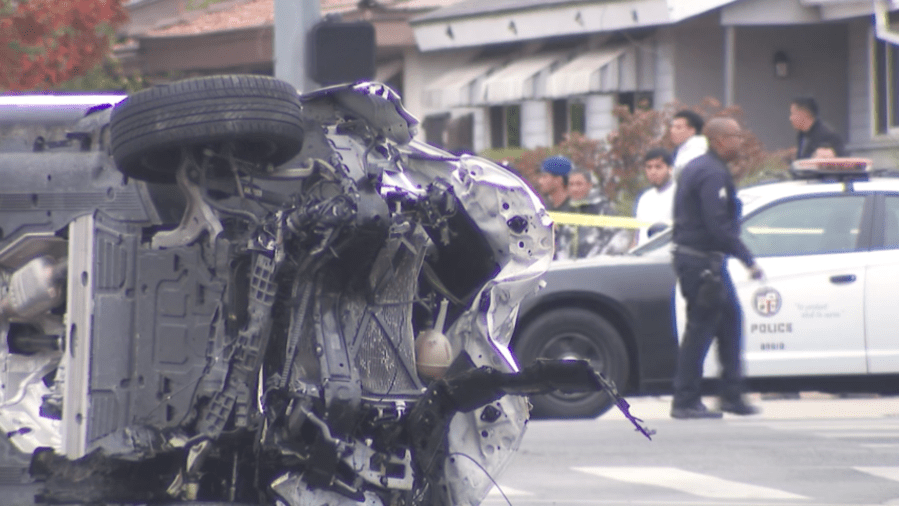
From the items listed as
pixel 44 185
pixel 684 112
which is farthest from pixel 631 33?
pixel 44 185

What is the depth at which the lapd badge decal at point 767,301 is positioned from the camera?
11531mm

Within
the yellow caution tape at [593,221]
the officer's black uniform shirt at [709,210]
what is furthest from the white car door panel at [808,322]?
the yellow caution tape at [593,221]

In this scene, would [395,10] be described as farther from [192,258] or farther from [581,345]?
[192,258]

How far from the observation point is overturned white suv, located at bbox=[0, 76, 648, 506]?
19.5 feet

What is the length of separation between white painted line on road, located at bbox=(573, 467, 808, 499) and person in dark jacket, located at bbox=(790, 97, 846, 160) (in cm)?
478

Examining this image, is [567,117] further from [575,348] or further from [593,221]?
[575,348]

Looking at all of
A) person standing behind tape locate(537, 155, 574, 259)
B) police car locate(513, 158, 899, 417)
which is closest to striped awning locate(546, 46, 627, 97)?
person standing behind tape locate(537, 155, 574, 259)

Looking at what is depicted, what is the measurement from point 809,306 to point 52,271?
651 cm

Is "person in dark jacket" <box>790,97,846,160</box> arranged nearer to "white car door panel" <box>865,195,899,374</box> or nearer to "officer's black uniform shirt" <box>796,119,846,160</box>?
"officer's black uniform shirt" <box>796,119,846,160</box>

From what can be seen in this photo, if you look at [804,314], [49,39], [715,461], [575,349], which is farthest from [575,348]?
[49,39]

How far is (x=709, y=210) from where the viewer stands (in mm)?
10820

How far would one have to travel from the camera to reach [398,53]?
2714 cm

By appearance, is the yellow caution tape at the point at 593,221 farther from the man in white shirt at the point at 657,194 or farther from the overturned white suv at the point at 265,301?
the overturned white suv at the point at 265,301

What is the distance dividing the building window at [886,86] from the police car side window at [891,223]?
10122mm
